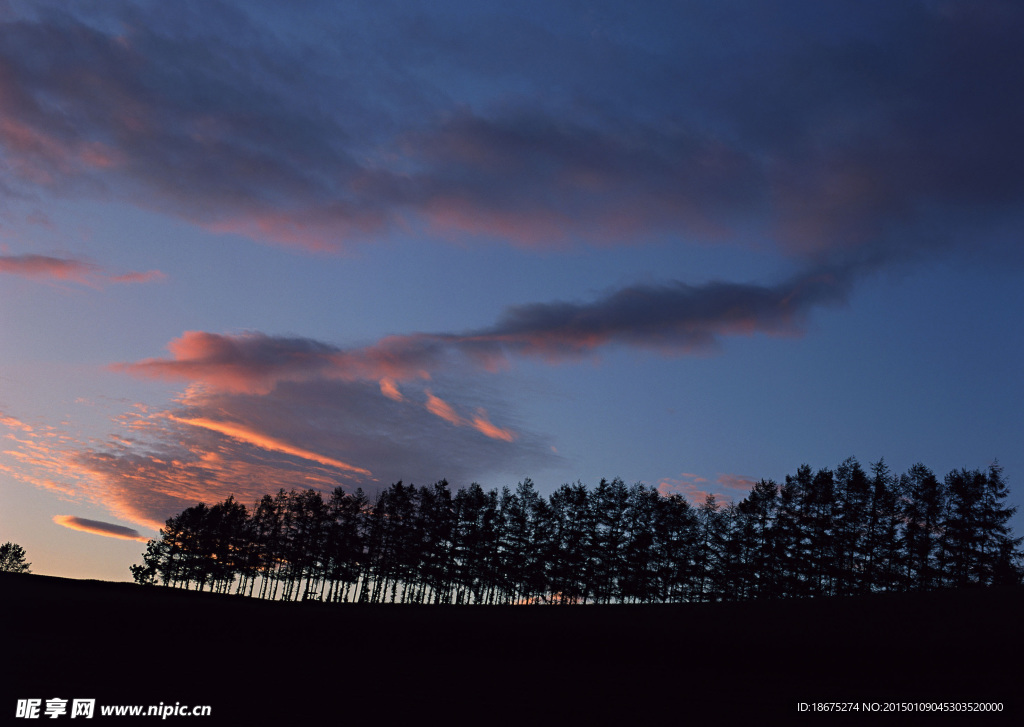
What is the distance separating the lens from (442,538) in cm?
8975

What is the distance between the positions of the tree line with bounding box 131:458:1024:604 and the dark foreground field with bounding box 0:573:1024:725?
3097 cm

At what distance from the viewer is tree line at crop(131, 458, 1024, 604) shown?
66.1 metres

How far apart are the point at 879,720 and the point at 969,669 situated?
31.6 ft

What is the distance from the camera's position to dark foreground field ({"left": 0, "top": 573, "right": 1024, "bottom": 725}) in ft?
59.0

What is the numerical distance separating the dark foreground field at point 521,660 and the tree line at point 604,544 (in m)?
31.0

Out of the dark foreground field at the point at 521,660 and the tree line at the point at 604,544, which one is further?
the tree line at the point at 604,544

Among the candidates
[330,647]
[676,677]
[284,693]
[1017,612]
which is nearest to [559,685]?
[676,677]

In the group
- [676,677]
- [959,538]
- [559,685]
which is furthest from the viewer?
[959,538]

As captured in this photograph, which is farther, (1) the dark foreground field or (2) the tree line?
(2) the tree line

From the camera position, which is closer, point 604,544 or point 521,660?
point 521,660

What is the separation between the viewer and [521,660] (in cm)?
3028

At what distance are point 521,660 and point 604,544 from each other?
177 ft

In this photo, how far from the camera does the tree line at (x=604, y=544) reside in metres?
66.1

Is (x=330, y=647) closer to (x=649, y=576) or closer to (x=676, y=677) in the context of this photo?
(x=676, y=677)
